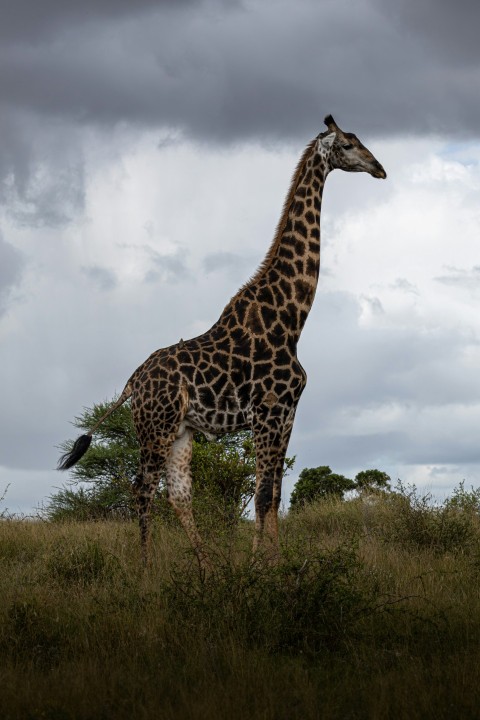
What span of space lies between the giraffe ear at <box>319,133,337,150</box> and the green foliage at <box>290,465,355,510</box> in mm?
10673

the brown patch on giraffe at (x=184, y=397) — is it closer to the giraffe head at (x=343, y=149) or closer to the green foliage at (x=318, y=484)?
the giraffe head at (x=343, y=149)

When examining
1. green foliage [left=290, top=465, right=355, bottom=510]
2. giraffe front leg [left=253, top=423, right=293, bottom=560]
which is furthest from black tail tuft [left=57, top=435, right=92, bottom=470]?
green foliage [left=290, top=465, right=355, bottom=510]

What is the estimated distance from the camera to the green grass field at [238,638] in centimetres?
683

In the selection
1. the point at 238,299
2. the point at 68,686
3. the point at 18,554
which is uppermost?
the point at 238,299

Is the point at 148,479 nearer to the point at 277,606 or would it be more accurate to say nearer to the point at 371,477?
the point at 277,606

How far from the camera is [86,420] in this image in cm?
2267

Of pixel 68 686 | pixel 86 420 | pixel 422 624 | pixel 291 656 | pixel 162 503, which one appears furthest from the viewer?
pixel 86 420

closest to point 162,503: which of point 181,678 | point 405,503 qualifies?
point 405,503

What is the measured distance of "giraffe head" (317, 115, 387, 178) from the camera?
1206 centimetres

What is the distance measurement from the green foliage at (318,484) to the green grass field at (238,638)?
9056 millimetres

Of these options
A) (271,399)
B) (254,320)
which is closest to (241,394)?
(271,399)

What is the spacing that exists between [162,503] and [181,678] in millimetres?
8966

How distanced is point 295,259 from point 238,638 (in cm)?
539

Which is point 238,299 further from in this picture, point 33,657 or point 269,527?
point 33,657
